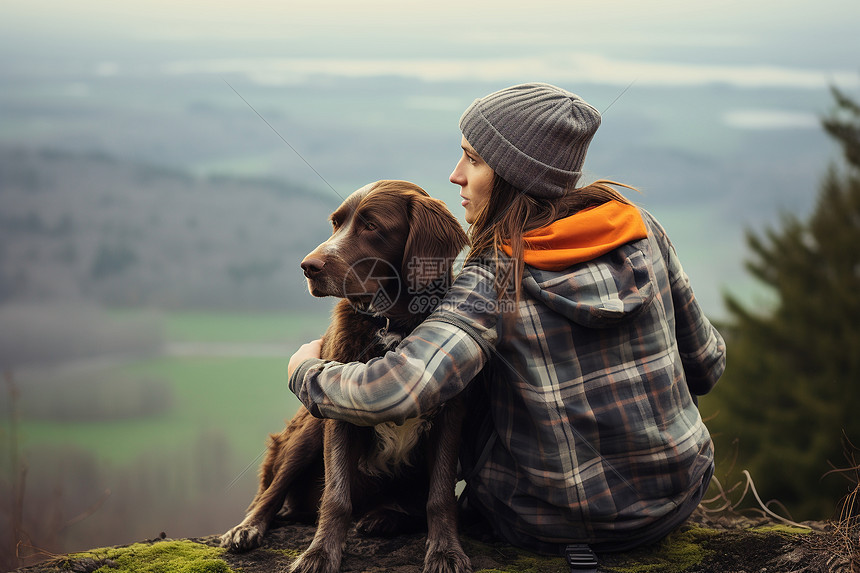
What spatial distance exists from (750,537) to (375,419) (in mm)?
1973

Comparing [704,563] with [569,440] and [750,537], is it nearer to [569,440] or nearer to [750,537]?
[750,537]

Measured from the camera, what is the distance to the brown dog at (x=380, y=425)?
3295mm

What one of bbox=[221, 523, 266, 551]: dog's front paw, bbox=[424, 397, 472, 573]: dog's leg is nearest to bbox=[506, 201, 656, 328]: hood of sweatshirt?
bbox=[424, 397, 472, 573]: dog's leg

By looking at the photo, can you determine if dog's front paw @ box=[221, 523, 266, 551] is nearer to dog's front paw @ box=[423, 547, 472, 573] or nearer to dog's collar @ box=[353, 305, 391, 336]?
dog's front paw @ box=[423, 547, 472, 573]

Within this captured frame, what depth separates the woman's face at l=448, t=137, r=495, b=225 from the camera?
3322mm

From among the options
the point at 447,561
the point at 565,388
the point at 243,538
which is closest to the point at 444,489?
the point at 447,561

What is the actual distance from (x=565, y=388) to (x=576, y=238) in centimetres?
60

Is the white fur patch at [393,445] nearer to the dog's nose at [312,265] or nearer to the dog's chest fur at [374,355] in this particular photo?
the dog's chest fur at [374,355]

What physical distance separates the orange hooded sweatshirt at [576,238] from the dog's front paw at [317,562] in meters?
1.48

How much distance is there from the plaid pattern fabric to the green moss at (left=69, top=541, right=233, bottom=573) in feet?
3.01

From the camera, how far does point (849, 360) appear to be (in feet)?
62.5

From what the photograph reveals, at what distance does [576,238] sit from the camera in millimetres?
3014

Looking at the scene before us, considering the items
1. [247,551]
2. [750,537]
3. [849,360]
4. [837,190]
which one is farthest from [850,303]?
[247,551]

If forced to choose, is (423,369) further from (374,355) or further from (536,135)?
(536,135)
